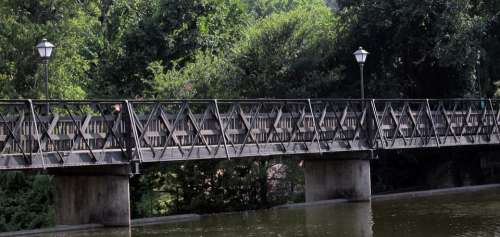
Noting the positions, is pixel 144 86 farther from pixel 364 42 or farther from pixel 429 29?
pixel 429 29

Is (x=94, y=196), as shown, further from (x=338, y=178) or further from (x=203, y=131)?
(x=338, y=178)

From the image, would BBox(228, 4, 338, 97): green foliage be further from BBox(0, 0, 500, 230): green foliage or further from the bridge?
the bridge

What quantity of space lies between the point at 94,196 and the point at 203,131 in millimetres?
3833

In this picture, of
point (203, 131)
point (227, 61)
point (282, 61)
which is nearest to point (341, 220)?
point (203, 131)

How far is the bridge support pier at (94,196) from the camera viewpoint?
88.9ft

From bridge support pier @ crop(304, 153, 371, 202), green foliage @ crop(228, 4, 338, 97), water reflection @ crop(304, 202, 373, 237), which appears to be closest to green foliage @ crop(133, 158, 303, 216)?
bridge support pier @ crop(304, 153, 371, 202)

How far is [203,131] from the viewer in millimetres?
28703

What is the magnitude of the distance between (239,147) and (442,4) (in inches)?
667

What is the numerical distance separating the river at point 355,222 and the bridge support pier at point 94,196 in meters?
0.76

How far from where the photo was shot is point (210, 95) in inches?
1550

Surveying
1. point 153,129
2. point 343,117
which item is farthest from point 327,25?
point 153,129

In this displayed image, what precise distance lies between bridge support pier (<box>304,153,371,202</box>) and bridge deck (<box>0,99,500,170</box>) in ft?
3.43

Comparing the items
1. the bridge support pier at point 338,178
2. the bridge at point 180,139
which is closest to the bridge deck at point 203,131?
the bridge at point 180,139

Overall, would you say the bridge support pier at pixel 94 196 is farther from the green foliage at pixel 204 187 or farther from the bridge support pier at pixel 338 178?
the bridge support pier at pixel 338 178
